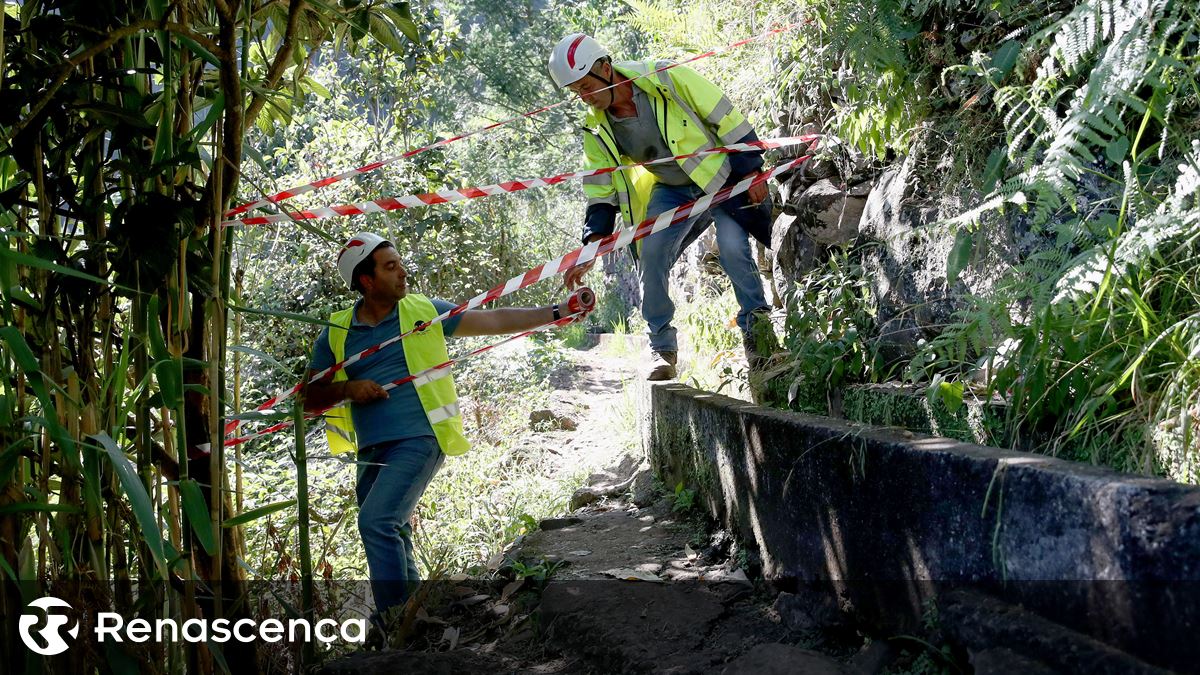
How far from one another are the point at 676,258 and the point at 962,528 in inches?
118

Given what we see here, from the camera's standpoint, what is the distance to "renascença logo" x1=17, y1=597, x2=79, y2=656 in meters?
2.05

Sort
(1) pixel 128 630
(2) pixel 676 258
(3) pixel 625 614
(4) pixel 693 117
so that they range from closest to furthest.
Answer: (1) pixel 128 630 → (3) pixel 625 614 → (4) pixel 693 117 → (2) pixel 676 258

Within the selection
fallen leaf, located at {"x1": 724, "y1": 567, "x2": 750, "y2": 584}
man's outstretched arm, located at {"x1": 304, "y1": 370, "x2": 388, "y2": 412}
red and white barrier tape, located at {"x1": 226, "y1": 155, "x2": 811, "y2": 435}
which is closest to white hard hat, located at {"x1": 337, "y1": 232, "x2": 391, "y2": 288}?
red and white barrier tape, located at {"x1": 226, "y1": 155, "x2": 811, "y2": 435}

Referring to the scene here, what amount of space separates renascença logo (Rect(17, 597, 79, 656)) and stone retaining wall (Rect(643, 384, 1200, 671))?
1.84 m

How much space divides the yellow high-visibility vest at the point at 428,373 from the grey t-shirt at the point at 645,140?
1.26 meters

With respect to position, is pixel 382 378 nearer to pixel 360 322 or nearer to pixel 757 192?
pixel 360 322

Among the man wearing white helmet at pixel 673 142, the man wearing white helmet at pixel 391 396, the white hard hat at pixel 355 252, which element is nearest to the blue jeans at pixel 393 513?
the man wearing white helmet at pixel 391 396

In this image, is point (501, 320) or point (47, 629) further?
point (501, 320)

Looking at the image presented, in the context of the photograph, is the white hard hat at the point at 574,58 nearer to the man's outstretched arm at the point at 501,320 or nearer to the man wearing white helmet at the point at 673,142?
the man wearing white helmet at the point at 673,142

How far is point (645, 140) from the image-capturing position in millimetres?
4836

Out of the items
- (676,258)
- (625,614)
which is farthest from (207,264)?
(676,258)

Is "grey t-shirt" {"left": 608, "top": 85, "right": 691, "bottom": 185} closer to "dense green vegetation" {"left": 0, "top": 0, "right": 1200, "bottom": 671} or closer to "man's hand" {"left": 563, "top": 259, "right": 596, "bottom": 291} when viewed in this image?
"man's hand" {"left": 563, "top": 259, "right": 596, "bottom": 291}

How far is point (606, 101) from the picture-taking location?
4719 millimetres

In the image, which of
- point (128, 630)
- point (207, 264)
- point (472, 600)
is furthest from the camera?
point (472, 600)
